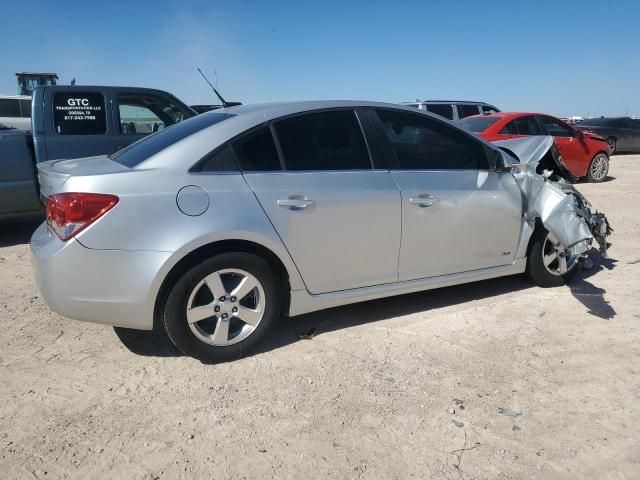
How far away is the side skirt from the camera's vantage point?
3342 mm

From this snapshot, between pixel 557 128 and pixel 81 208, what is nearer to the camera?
pixel 81 208

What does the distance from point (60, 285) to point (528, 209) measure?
3431mm

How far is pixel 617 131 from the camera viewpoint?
1739 cm

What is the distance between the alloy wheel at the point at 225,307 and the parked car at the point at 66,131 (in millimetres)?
3794

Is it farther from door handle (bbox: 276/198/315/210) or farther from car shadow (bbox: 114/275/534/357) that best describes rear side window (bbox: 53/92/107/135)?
door handle (bbox: 276/198/315/210)

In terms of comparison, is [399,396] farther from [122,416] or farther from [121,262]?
[121,262]

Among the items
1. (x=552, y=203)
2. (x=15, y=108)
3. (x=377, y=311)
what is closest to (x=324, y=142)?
(x=377, y=311)

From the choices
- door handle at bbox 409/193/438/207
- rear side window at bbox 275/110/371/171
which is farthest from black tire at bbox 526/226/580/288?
rear side window at bbox 275/110/371/171

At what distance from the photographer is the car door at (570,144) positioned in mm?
10406

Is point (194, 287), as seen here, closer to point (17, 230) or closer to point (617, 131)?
point (17, 230)

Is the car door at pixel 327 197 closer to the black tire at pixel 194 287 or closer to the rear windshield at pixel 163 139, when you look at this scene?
the black tire at pixel 194 287

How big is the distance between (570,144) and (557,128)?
16.6 inches

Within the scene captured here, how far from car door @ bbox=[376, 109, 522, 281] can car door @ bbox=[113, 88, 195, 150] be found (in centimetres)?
393

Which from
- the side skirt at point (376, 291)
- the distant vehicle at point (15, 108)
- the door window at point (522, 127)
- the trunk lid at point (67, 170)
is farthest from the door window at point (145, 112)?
the distant vehicle at point (15, 108)
